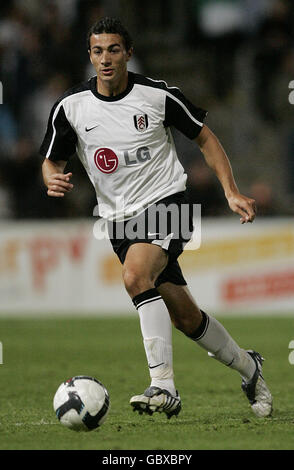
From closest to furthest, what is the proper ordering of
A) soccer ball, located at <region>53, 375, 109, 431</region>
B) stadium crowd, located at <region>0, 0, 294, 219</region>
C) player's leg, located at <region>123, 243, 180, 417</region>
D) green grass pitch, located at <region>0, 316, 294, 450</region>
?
green grass pitch, located at <region>0, 316, 294, 450</region> → soccer ball, located at <region>53, 375, 109, 431</region> → player's leg, located at <region>123, 243, 180, 417</region> → stadium crowd, located at <region>0, 0, 294, 219</region>

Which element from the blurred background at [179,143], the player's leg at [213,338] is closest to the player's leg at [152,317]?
the player's leg at [213,338]

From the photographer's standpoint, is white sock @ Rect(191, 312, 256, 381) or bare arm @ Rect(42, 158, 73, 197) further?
white sock @ Rect(191, 312, 256, 381)

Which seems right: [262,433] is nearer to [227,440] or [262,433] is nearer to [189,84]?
[227,440]

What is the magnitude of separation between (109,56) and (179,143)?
7.65m

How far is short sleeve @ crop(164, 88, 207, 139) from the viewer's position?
19.6ft

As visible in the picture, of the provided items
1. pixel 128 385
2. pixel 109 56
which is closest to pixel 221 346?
pixel 128 385

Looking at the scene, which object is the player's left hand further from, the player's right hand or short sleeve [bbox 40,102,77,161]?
short sleeve [bbox 40,102,77,161]

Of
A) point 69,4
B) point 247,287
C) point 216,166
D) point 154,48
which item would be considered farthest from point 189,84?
point 216,166

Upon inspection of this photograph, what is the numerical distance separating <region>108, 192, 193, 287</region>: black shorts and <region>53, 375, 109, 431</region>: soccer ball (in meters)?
0.84

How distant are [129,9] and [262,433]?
12.4 m

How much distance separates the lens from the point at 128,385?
7422mm

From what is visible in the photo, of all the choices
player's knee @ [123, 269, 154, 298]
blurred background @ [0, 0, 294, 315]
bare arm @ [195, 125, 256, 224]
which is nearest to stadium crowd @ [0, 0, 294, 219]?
blurred background @ [0, 0, 294, 315]

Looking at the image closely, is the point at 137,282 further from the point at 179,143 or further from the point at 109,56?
the point at 179,143

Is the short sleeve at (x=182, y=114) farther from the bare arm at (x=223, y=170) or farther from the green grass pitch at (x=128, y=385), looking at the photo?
the green grass pitch at (x=128, y=385)
